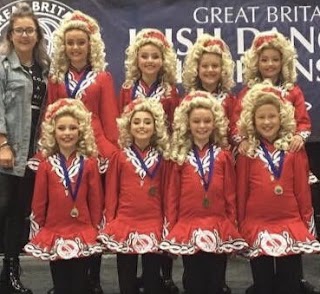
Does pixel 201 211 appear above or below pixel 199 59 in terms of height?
below

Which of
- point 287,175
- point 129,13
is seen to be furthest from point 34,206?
point 129,13

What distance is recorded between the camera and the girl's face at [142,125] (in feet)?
14.5

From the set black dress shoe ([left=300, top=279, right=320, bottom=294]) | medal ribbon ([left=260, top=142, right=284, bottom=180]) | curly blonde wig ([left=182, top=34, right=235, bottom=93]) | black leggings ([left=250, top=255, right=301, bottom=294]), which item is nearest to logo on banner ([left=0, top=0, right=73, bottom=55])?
curly blonde wig ([left=182, top=34, right=235, bottom=93])

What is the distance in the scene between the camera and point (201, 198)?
4340 mm

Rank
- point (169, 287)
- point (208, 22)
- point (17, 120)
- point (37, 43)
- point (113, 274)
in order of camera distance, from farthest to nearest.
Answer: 1. point (208, 22)
2. point (113, 274)
3. point (169, 287)
4. point (37, 43)
5. point (17, 120)

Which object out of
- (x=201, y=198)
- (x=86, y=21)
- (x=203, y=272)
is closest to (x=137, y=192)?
(x=201, y=198)

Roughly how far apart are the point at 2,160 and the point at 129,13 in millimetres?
1735

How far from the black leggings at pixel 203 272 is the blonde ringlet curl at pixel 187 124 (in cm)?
56

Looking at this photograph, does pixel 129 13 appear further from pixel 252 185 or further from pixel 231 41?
pixel 252 185

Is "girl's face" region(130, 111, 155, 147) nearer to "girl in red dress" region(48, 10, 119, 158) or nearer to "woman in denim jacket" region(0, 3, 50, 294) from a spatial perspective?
"girl in red dress" region(48, 10, 119, 158)

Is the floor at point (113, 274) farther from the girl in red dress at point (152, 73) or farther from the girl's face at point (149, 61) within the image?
the girl's face at point (149, 61)

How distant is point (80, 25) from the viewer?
4695mm

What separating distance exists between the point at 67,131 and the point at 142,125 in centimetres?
42

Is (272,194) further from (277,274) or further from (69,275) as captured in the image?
(69,275)
